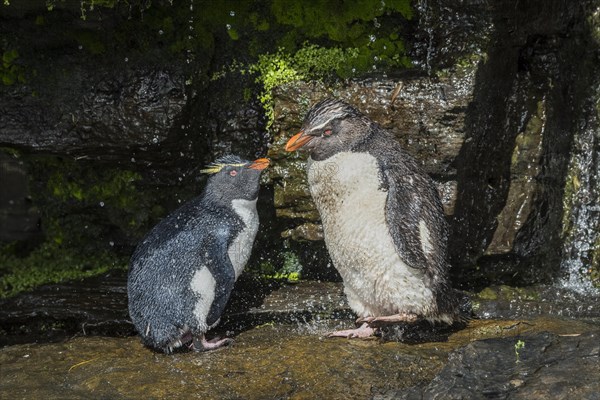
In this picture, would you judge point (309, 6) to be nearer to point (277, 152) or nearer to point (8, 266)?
point (277, 152)

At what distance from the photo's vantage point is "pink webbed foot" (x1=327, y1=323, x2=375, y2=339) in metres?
4.18

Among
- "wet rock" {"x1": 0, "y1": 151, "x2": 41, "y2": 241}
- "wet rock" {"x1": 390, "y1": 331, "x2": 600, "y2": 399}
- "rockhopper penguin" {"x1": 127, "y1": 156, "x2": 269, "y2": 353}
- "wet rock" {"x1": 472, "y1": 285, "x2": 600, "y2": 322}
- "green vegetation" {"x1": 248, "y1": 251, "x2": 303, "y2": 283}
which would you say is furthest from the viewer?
"wet rock" {"x1": 0, "y1": 151, "x2": 41, "y2": 241}

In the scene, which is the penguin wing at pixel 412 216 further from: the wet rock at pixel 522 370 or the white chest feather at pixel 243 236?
the white chest feather at pixel 243 236

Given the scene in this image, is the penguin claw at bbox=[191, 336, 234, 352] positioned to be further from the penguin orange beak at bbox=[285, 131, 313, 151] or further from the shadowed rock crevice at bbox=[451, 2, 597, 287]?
the shadowed rock crevice at bbox=[451, 2, 597, 287]

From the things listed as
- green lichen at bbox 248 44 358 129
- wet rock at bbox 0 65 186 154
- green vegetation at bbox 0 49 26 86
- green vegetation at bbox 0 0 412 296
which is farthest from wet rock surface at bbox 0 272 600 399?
green vegetation at bbox 0 49 26 86

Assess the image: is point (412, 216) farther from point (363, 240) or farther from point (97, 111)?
point (97, 111)

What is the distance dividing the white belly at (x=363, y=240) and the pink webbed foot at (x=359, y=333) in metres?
0.08

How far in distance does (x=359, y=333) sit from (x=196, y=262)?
83cm

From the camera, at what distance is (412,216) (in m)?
4.06

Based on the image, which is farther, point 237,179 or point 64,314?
point 64,314

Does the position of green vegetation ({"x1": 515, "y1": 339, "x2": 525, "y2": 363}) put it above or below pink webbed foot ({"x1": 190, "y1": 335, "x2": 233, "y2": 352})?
above

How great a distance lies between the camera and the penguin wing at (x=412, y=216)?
4000 millimetres

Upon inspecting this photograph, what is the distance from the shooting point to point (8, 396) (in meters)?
3.81

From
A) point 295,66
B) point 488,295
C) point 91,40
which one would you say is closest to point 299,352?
point 488,295
